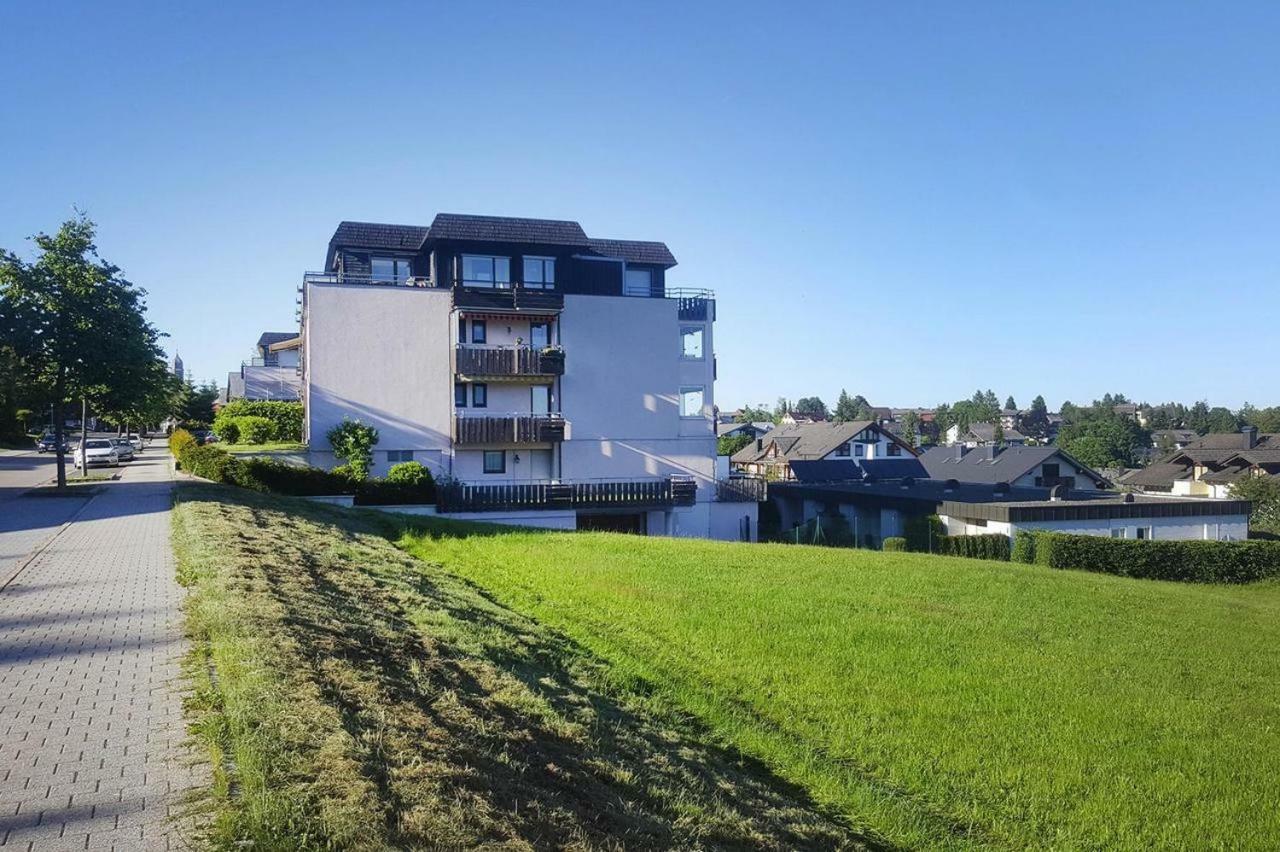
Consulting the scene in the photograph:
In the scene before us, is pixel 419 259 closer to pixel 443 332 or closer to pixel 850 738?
pixel 443 332

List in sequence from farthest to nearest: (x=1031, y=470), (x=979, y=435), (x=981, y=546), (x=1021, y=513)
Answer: (x=979, y=435) < (x=1031, y=470) < (x=1021, y=513) < (x=981, y=546)

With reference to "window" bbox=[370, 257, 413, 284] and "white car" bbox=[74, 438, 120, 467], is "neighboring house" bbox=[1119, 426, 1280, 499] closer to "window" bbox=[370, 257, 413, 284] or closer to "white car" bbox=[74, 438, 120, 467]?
"window" bbox=[370, 257, 413, 284]

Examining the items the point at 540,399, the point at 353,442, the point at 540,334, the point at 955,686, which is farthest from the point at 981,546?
the point at 353,442

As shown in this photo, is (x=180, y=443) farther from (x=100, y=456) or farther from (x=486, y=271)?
(x=486, y=271)

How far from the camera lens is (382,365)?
32.2 meters

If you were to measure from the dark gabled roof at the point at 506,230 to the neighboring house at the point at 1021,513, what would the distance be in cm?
1895

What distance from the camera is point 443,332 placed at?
33.0m

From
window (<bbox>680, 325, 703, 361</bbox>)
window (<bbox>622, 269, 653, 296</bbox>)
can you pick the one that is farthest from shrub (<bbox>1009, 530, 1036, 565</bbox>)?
window (<bbox>622, 269, 653, 296</bbox>)

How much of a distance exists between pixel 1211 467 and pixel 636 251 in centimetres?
6478

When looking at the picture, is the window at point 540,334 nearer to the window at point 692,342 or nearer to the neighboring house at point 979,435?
the window at point 692,342

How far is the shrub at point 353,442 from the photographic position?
30562 mm

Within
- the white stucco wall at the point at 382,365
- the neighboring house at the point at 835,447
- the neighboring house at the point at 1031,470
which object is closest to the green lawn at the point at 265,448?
the white stucco wall at the point at 382,365

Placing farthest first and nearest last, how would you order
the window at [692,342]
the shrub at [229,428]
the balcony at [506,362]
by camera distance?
the shrub at [229,428] < the window at [692,342] < the balcony at [506,362]

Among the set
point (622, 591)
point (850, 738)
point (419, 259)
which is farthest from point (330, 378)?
point (850, 738)
